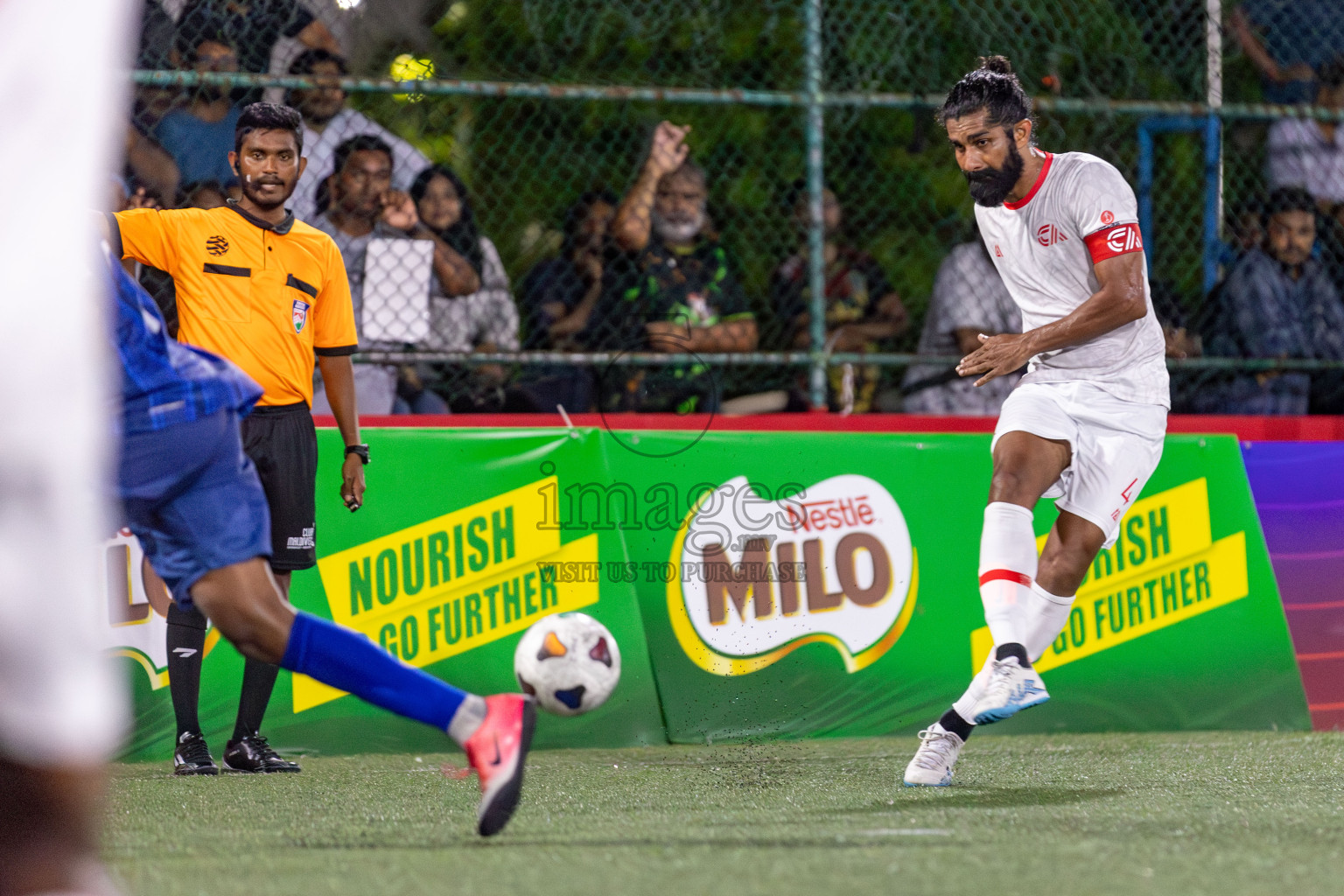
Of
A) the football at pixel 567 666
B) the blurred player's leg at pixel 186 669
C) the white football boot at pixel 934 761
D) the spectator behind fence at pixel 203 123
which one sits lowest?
the white football boot at pixel 934 761

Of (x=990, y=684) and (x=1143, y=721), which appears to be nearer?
(x=990, y=684)

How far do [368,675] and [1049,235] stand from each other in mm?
2948

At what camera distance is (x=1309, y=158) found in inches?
301

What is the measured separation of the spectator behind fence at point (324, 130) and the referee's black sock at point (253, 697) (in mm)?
2008

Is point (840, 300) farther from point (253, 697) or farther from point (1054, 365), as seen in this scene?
point (253, 697)

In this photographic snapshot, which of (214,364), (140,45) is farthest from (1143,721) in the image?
(140,45)

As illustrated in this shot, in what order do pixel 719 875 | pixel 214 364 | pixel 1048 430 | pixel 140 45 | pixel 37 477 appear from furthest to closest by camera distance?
pixel 140 45 → pixel 1048 430 → pixel 214 364 → pixel 719 875 → pixel 37 477

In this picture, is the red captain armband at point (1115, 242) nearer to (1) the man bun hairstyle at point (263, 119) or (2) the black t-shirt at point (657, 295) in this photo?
(2) the black t-shirt at point (657, 295)

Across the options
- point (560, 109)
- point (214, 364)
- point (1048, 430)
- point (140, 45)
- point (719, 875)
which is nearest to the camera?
point (719, 875)

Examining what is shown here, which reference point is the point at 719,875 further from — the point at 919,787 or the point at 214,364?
the point at 919,787

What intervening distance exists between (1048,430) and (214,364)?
2.76 metres

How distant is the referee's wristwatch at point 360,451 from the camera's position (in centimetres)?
584

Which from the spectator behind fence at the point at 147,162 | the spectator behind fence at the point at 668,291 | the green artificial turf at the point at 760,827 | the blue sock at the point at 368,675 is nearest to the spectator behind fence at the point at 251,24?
the spectator behind fence at the point at 147,162

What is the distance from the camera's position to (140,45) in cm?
637
